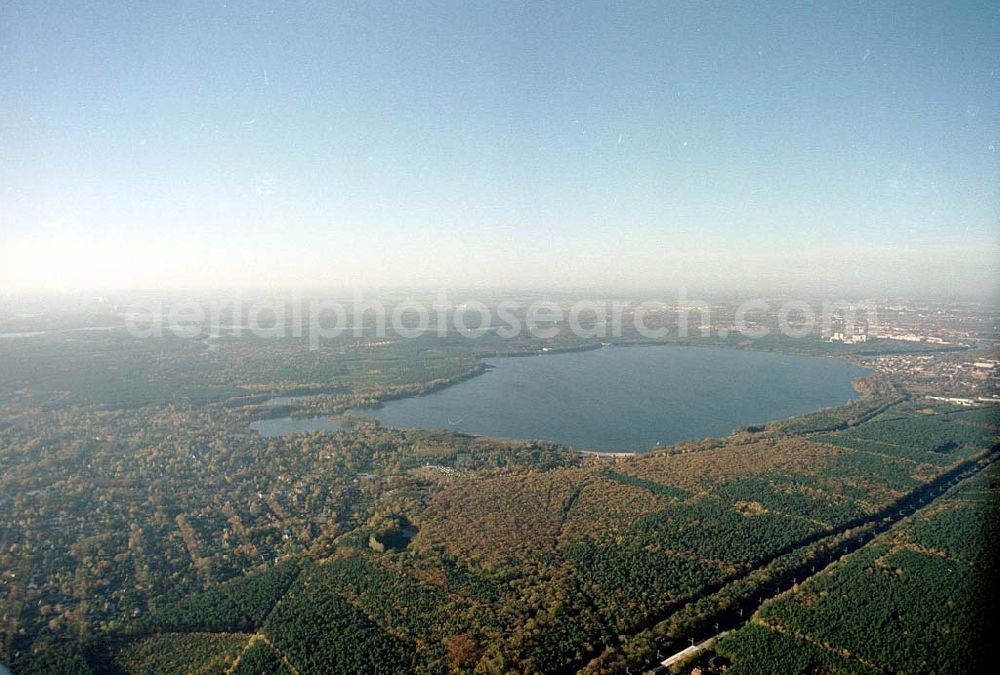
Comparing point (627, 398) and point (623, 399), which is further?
point (627, 398)

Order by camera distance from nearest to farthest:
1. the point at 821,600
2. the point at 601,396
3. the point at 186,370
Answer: the point at 821,600, the point at 601,396, the point at 186,370

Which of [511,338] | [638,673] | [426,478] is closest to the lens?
[638,673]

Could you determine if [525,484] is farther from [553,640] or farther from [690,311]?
[690,311]

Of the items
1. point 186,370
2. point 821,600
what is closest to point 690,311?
point 186,370
